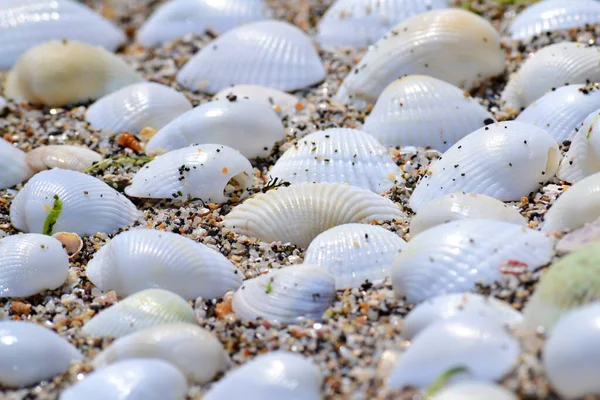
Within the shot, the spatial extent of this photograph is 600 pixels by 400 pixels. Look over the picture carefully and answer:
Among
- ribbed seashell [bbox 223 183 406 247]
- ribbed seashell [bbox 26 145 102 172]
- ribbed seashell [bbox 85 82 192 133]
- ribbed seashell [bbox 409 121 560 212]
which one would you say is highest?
ribbed seashell [bbox 409 121 560 212]

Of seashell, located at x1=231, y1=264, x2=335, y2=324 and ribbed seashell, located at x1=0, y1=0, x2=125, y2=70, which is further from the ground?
seashell, located at x1=231, y1=264, x2=335, y2=324

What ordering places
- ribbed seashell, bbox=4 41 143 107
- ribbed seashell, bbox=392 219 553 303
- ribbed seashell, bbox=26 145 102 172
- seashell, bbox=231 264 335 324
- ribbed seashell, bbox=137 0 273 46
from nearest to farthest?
1. ribbed seashell, bbox=392 219 553 303
2. seashell, bbox=231 264 335 324
3. ribbed seashell, bbox=26 145 102 172
4. ribbed seashell, bbox=4 41 143 107
5. ribbed seashell, bbox=137 0 273 46

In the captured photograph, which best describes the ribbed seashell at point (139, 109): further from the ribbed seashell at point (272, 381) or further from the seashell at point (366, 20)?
the ribbed seashell at point (272, 381)

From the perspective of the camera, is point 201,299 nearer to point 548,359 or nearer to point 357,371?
point 357,371

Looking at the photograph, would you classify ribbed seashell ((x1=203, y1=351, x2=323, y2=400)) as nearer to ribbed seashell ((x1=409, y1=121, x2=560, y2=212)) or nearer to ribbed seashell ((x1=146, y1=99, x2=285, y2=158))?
ribbed seashell ((x1=409, y1=121, x2=560, y2=212))

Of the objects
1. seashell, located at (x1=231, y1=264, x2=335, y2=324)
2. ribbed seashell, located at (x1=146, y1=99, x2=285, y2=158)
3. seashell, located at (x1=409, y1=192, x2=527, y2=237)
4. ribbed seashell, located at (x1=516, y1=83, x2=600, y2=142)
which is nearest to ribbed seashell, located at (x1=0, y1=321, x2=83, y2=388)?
seashell, located at (x1=231, y1=264, x2=335, y2=324)

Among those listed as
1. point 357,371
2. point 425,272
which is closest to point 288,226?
point 425,272

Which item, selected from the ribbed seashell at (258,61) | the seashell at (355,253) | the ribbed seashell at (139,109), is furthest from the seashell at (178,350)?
the ribbed seashell at (258,61)
